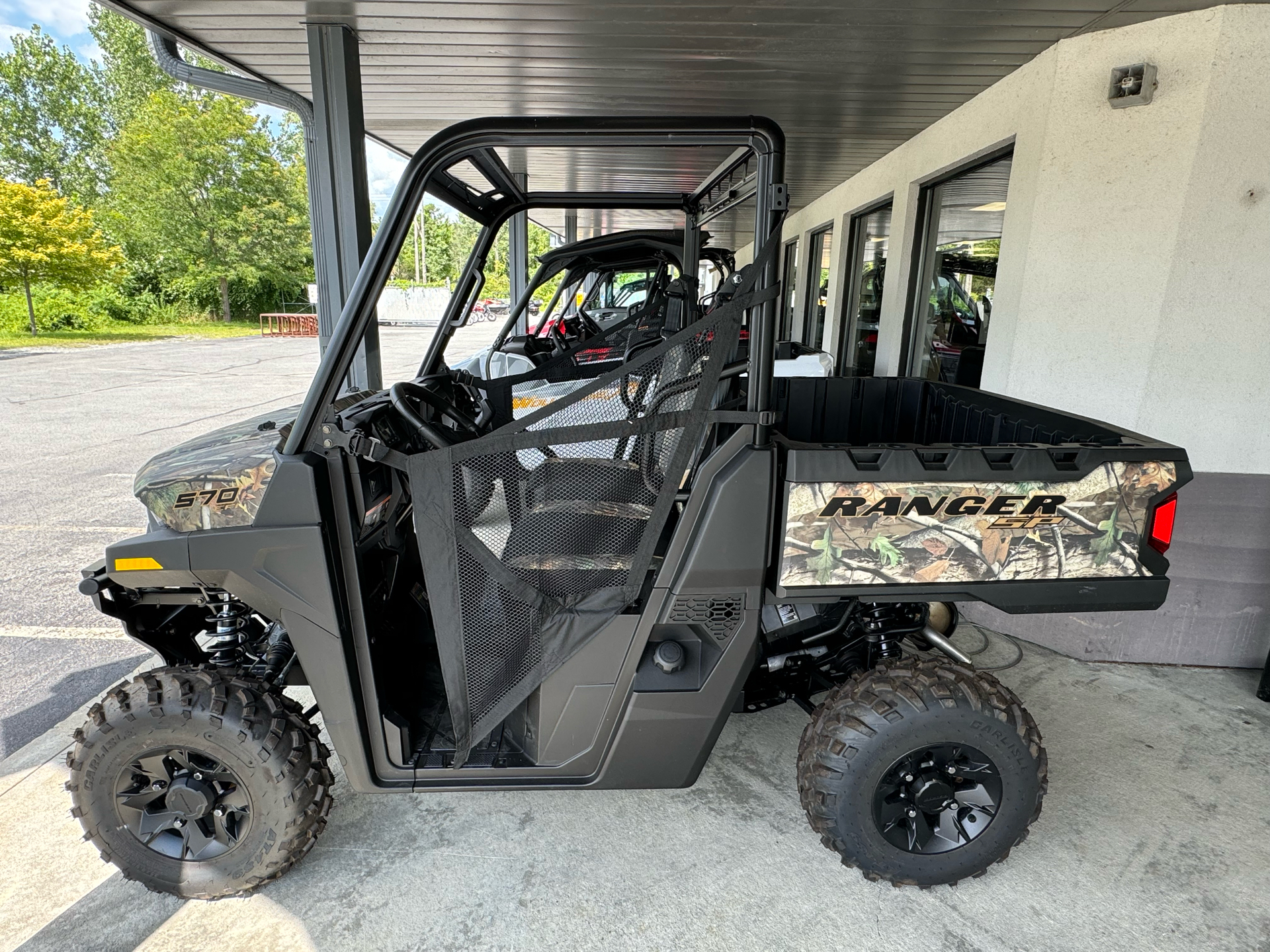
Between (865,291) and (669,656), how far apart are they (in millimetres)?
7179

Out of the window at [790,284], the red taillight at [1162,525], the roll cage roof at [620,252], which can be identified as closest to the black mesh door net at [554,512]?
the red taillight at [1162,525]

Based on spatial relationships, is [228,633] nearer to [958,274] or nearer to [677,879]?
[677,879]

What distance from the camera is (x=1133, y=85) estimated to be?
3.43 meters

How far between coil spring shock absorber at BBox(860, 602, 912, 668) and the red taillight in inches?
28.5

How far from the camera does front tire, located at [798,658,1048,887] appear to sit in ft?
6.95

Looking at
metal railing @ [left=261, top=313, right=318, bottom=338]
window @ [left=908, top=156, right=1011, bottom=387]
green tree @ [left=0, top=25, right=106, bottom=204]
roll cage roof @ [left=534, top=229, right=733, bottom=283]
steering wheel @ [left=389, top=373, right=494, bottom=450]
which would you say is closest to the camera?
steering wheel @ [left=389, top=373, right=494, bottom=450]

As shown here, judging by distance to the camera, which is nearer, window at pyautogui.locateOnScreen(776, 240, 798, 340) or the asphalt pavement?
the asphalt pavement

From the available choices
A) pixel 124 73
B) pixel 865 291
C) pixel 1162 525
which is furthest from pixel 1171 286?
pixel 124 73

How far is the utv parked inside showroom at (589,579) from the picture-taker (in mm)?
1882

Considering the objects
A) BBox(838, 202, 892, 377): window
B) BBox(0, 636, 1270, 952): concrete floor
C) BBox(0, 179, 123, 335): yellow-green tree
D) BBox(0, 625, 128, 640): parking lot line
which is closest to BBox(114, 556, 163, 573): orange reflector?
BBox(0, 636, 1270, 952): concrete floor

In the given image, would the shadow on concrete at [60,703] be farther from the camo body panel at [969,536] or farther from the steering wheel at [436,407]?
the camo body panel at [969,536]

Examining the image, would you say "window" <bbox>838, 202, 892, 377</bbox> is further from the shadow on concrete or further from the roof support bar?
the shadow on concrete

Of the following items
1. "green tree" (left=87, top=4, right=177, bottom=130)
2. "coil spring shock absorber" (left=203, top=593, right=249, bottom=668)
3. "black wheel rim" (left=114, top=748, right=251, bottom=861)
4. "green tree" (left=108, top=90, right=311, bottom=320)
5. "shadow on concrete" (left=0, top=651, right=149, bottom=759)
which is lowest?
"shadow on concrete" (left=0, top=651, right=149, bottom=759)

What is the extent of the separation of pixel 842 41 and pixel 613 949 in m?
4.09
